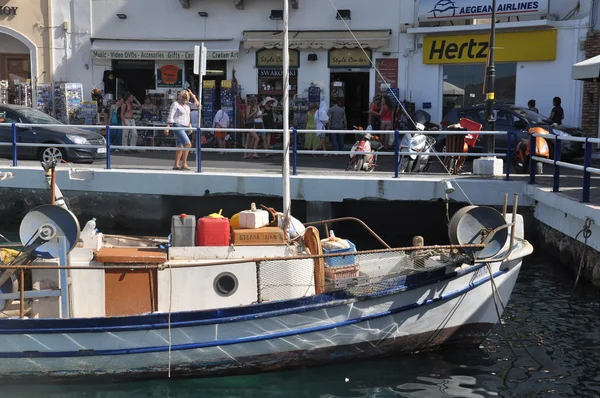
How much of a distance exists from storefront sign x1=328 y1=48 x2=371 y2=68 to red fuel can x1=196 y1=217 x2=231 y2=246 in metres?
15.9

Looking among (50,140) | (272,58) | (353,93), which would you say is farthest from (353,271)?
(272,58)

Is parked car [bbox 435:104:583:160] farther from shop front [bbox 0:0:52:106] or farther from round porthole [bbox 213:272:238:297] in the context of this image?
shop front [bbox 0:0:52:106]

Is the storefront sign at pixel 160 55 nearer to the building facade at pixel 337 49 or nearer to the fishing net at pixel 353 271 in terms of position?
the building facade at pixel 337 49

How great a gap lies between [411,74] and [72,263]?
1709 centimetres

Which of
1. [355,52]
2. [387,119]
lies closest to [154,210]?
[387,119]

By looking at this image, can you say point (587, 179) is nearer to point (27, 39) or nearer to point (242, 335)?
point (242, 335)

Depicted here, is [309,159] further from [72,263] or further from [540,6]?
[72,263]

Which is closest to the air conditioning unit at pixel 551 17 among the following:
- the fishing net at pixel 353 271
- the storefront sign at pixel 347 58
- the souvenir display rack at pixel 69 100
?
the storefront sign at pixel 347 58

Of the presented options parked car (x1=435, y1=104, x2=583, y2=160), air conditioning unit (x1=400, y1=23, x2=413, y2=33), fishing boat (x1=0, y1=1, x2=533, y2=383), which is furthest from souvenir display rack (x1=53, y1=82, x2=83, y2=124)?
fishing boat (x1=0, y1=1, x2=533, y2=383)

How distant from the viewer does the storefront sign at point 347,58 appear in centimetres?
2419

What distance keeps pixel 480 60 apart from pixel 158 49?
9.98 metres

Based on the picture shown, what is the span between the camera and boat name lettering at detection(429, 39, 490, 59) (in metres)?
23.0

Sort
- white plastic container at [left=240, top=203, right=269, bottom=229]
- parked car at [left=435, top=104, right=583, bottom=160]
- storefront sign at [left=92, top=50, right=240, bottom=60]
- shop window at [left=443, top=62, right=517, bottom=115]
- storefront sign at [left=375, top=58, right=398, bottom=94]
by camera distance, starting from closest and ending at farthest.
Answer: white plastic container at [left=240, top=203, right=269, bottom=229] < parked car at [left=435, top=104, right=583, bottom=160] < shop window at [left=443, top=62, right=517, bottom=115] < storefront sign at [left=375, top=58, right=398, bottom=94] < storefront sign at [left=92, top=50, right=240, bottom=60]

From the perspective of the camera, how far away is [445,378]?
8.79 metres
